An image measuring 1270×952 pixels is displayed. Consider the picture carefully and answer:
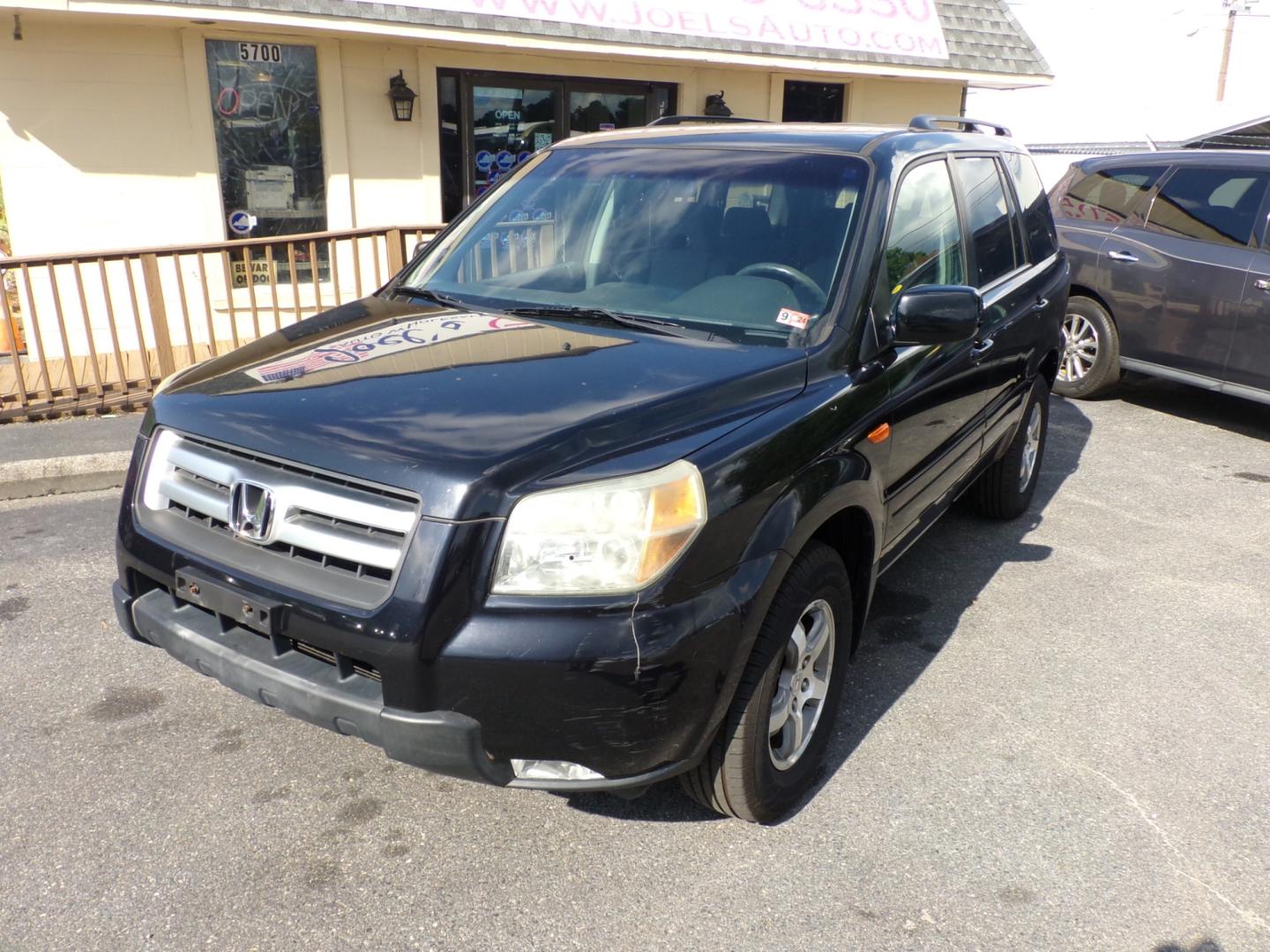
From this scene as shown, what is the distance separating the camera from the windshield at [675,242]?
3.28 meters

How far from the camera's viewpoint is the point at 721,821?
2988 mm

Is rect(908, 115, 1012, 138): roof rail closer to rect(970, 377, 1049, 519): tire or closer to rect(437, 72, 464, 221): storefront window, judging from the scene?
rect(970, 377, 1049, 519): tire

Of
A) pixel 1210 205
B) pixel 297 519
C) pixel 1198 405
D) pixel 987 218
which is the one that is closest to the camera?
pixel 297 519

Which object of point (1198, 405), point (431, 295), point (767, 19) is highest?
point (767, 19)

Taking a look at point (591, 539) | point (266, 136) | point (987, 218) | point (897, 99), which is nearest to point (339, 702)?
point (591, 539)

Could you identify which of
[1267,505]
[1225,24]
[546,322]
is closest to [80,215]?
[546,322]

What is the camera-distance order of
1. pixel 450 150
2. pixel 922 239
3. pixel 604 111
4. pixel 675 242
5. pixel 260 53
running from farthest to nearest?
pixel 604 111, pixel 450 150, pixel 260 53, pixel 922 239, pixel 675 242

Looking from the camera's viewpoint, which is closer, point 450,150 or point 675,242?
point 675,242

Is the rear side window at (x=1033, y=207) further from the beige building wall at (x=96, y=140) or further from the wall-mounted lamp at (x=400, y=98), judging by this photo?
the beige building wall at (x=96, y=140)

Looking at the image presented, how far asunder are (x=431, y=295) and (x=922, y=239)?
5.67 feet

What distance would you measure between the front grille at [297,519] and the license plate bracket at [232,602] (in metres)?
0.07

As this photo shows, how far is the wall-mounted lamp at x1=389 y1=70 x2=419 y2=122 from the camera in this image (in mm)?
9461

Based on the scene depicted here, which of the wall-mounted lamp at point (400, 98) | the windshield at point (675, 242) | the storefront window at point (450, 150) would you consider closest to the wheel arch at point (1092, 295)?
the windshield at point (675, 242)

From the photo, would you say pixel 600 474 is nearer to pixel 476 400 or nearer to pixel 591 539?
pixel 591 539
